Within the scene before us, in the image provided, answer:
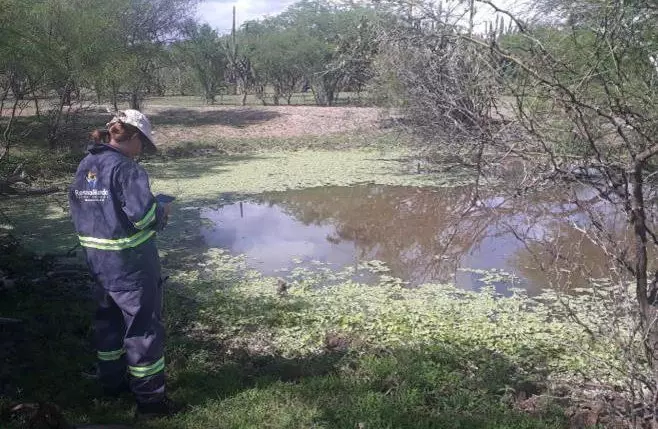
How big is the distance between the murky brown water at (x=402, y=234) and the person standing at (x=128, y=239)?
Answer: 348 cm

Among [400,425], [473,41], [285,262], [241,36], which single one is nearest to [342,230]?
[285,262]

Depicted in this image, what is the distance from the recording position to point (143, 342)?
344 cm

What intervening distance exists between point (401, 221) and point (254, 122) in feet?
41.3

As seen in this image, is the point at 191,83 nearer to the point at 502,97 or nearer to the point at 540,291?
the point at 540,291

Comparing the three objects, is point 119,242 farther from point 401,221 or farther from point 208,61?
point 208,61

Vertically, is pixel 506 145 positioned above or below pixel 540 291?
above

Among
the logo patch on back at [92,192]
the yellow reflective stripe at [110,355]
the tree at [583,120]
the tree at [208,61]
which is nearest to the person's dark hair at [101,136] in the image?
the logo patch on back at [92,192]

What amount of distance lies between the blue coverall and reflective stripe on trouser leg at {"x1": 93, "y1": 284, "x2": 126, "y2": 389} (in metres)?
0.13

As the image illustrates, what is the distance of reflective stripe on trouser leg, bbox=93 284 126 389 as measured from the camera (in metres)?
3.65

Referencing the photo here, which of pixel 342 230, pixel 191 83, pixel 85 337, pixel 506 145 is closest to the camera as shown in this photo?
pixel 506 145

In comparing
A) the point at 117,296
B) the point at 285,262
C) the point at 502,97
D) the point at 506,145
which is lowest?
the point at 285,262

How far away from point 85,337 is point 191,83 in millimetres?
30157

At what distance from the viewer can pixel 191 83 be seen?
109 ft

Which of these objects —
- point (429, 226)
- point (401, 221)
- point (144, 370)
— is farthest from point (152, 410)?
point (401, 221)
